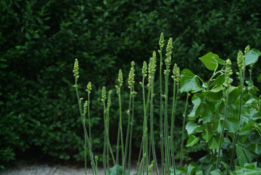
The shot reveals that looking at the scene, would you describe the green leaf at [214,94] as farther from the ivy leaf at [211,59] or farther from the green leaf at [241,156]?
the green leaf at [241,156]

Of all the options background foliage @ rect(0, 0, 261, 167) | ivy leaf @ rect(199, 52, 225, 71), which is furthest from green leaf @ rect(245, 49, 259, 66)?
background foliage @ rect(0, 0, 261, 167)

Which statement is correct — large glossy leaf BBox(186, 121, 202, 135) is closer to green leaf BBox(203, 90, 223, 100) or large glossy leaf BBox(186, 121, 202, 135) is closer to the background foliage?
green leaf BBox(203, 90, 223, 100)

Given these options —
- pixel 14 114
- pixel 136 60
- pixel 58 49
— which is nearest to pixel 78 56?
pixel 58 49

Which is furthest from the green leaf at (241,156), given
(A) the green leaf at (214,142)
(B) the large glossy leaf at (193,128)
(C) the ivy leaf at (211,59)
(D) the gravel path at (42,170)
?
(D) the gravel path at (42,170)

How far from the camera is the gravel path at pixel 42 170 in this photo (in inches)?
141

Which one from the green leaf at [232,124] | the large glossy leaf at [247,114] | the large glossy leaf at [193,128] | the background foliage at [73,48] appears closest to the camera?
the green leaf at [232,124]

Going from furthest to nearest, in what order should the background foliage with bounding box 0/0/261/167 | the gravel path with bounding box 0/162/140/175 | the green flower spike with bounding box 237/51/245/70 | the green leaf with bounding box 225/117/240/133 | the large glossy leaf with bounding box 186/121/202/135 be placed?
the gravel path with bounding box 0/162/140/175, the background foliage with bounding box 0/0/261/167, the large glossy leaf with bounding box 186/121/202/135, the green leaf with bounding box 225/117/240/133, the green flower spike with bounding box 237/51/245/70

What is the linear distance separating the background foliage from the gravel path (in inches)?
8.8

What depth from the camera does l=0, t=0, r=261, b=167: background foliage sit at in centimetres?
333

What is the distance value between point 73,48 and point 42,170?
1.71 metres

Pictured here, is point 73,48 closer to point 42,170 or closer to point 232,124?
point 42,170

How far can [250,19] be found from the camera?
13.1 ft

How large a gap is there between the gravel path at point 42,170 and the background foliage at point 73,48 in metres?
0.22

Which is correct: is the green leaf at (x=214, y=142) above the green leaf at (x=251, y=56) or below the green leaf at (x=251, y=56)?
below
